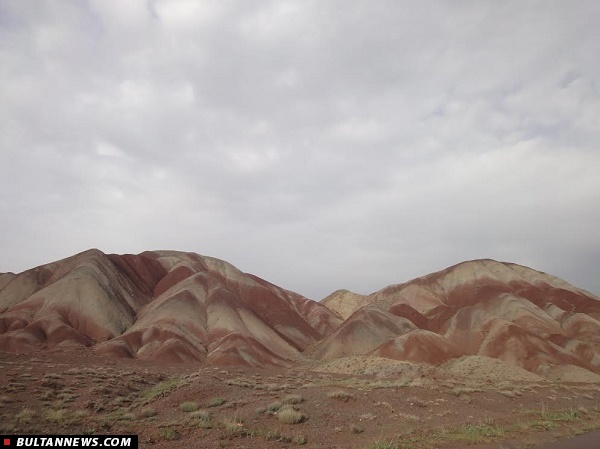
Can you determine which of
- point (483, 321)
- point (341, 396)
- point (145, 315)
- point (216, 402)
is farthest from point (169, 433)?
point (483, 321)

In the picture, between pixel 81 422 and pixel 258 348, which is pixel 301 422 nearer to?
pixel 81 422

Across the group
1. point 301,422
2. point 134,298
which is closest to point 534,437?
point 301,422

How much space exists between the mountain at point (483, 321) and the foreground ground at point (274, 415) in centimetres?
4799

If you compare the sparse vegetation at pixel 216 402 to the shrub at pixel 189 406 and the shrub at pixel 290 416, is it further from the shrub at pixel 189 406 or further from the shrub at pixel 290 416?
the shrub at pixel 290 416

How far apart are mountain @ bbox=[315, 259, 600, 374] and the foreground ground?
48.0m

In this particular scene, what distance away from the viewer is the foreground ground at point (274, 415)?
54.1 feet

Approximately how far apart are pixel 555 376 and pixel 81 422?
229 feet

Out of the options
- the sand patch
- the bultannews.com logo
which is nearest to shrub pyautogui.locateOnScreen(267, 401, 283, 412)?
the bultannews.com logo

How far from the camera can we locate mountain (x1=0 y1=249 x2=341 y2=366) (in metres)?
69.3

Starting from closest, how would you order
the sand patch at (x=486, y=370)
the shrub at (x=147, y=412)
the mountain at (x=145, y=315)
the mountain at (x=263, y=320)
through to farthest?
the shrub at (x=147, y=412) < the sand patch at (x=486, y=370) < the mountain at (x=145, y=315) < the mountain at (x=263, y=320)

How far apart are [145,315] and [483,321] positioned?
227 feet

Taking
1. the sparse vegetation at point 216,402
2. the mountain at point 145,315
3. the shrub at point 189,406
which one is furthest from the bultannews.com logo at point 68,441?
the mountain at point 145,315

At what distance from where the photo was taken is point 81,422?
17.5 metres

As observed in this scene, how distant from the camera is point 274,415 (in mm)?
19562
